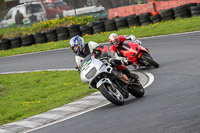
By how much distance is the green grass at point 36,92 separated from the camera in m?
10.1

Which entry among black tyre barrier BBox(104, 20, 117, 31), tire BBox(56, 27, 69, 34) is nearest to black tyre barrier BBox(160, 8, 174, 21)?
black tyre barrier BBox(104, 20, 117, 31)

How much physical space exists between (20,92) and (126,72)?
478cm

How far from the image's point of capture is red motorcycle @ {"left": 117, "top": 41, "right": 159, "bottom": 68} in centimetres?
1255

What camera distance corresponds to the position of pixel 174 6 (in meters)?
23.8

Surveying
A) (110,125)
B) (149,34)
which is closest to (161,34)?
(149,34)

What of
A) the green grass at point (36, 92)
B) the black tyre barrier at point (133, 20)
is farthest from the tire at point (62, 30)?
the green grass at point (36, 92)

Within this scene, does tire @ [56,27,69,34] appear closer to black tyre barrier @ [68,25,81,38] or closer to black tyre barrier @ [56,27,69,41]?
black tyre barrier @ [56,27,69,41]

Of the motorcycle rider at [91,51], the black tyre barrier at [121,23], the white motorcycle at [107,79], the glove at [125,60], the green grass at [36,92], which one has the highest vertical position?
the motorcycle rider at [91,51]

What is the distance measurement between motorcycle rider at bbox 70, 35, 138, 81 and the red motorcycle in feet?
11.4

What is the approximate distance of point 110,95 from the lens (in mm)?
8133

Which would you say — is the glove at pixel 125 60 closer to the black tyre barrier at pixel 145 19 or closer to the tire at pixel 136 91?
the tire at pixel 136 91

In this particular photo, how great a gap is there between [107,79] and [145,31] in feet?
43.9

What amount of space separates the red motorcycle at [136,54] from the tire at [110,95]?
4.22 metres

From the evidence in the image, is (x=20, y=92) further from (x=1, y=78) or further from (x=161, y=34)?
(x=161, y=34)
